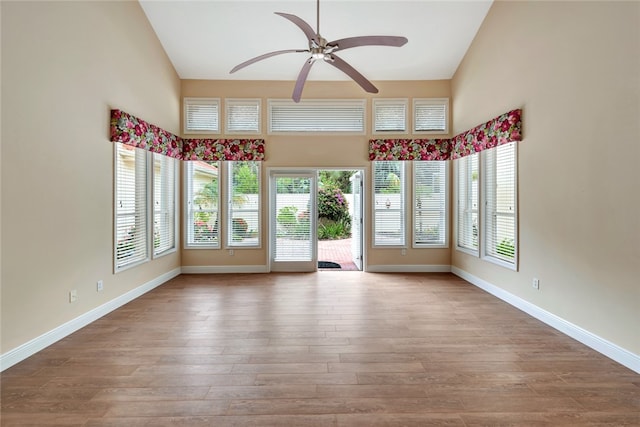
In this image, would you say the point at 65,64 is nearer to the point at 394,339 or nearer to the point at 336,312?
the point at 336,312

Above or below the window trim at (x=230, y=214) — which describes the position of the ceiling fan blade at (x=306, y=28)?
above

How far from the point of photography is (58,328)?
3.05 metres

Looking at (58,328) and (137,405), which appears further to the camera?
(58,328)

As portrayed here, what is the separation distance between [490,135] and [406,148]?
1586mm

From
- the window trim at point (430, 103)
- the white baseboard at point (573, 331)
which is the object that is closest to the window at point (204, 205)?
the window trim at point (430, 103)

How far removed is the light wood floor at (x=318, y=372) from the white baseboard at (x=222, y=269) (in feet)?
5.90

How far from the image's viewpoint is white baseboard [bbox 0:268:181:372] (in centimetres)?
257

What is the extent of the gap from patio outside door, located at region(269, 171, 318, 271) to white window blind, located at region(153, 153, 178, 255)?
1.72 m

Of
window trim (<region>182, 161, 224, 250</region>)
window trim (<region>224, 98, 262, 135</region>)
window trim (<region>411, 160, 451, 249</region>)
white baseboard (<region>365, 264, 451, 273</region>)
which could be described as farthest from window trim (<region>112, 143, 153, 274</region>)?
window trim (<region>411, 160, 451, 249</region>)

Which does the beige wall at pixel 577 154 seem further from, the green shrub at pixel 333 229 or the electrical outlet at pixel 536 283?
the green shrub at pixel 333 229

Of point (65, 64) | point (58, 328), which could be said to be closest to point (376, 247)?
point (58, 328)

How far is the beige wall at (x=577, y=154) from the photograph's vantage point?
8.46 feet

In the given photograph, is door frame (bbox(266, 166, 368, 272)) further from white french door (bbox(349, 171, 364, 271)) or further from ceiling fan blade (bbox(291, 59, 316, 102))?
ceiling fan blade (bbox(291, 59, 316, 102))

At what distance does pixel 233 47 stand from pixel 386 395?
→ 5.24m
